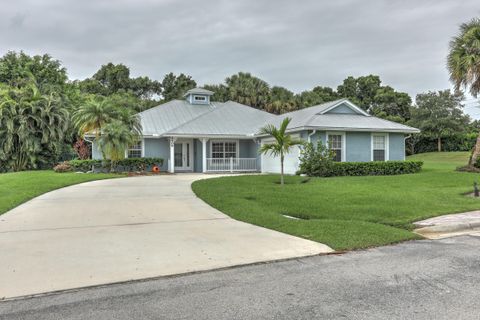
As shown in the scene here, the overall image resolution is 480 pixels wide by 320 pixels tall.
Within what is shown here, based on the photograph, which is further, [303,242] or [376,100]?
[376,100]

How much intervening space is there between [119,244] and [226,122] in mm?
20217

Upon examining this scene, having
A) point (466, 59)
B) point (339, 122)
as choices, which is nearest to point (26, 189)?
point (339, 122)

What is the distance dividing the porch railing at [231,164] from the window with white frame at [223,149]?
2.57ft

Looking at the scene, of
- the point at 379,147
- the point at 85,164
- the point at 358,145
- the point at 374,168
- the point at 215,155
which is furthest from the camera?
the point at 215,155

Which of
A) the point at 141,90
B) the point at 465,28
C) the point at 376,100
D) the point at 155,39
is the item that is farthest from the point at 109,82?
the point at 465,28

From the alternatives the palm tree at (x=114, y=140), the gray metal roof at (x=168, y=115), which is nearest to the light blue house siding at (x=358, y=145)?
the palm tree at (x=114, y=140)

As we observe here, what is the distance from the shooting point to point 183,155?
25719 mm

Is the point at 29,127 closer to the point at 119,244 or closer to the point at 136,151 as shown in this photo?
the point at 136,151

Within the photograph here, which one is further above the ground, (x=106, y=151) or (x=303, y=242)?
(x=106, y=151)

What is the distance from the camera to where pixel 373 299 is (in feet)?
13.2

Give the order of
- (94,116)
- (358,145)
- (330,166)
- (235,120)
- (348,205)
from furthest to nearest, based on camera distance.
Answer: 1. (235,120)
2. (94,116)
3. (358,145)
4. (330,166)
5. (348,205)

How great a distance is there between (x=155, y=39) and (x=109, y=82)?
29259 mm

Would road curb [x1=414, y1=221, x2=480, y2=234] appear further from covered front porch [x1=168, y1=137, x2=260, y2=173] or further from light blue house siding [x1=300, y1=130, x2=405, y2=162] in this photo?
covered front porch [x1=168, y1=137, x2=260, y2=173]

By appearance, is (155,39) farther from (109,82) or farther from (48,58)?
(109,82)
